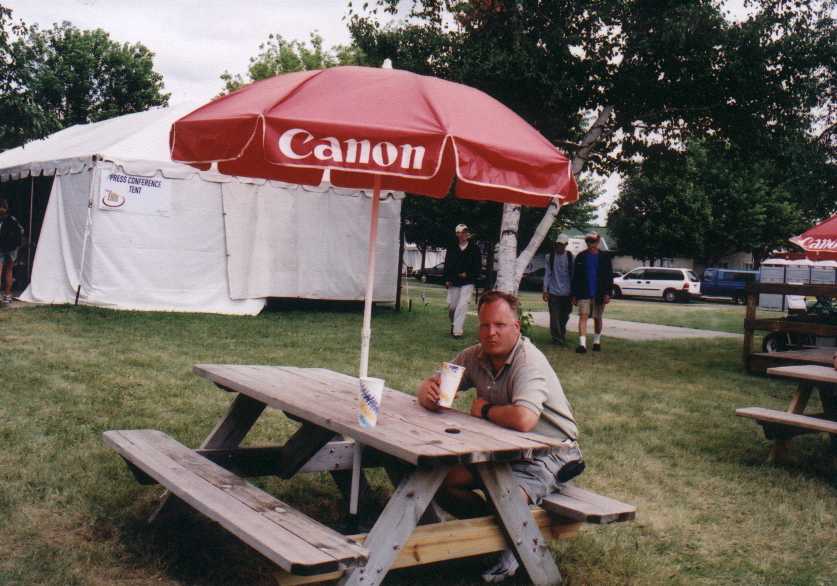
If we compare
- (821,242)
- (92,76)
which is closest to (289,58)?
(92,76)

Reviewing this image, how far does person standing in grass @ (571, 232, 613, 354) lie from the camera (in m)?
11.8

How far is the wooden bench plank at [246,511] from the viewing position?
2473 mm

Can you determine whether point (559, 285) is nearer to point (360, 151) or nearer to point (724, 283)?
point (360, 151)

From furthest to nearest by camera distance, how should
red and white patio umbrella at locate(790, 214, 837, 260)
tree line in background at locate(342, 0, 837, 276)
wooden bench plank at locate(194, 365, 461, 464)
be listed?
tree line in background at locate(342, 0, 837, 276)
red and white patio umbrella at locate(790, 214, 837, 260)
wooden bench plank at locate(194, 365, 461, 464)

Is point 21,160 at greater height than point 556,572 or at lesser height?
greater

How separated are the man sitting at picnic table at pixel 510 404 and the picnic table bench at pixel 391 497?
0.30ft

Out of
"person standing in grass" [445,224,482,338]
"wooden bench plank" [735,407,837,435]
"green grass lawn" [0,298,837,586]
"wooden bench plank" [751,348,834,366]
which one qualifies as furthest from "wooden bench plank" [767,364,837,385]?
"person standing in grass" [445,224,482,338]

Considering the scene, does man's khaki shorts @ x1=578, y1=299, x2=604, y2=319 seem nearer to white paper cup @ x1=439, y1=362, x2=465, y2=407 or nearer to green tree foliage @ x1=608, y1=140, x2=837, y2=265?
white paper cup @ x1=439, y1=362, x2=465, y2=407

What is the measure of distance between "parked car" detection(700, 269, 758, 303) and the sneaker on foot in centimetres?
3413

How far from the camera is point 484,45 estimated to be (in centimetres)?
1246

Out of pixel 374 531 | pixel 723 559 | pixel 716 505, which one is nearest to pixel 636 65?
pixel 716 505

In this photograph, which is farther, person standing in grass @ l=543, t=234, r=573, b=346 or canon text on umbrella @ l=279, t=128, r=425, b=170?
person standing in grass @ l=543, t=234, r=573, b=346

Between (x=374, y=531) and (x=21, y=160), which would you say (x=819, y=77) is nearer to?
(x=374, y=531)

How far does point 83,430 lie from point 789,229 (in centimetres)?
4123
